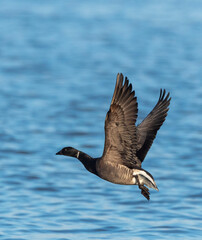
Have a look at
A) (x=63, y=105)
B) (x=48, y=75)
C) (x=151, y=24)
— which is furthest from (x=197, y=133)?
(x=151, y=24)

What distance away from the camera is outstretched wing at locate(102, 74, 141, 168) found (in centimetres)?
766

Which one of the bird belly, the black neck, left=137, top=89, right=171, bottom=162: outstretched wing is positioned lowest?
the bird belly

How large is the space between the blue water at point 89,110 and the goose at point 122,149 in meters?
2.16

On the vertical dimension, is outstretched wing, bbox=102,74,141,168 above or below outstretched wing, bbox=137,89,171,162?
below

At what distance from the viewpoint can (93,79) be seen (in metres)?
23.8

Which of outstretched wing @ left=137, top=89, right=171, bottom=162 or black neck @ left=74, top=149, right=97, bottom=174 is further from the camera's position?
outstretched wing @ left=137, top=89, right=171, bottom=162

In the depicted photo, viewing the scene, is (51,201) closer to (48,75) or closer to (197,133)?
(197,133)

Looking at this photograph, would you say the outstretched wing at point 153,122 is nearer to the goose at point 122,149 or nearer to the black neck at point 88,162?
the goose at point 122,149

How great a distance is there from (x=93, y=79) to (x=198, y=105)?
188 inches

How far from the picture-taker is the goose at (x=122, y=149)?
7.69 metres

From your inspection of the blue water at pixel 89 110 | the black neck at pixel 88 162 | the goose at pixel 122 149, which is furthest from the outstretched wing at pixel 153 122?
the blue water at pixel 89 110

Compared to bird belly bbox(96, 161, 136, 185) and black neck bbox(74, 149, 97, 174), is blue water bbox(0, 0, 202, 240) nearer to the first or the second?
black neck bbox(74, 149, 97, 174)

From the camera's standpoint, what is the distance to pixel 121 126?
7.85 m

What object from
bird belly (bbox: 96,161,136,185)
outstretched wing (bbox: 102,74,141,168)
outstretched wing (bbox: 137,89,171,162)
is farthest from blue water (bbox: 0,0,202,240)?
outstretched wing (bbox: 102,74,141,168)
